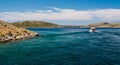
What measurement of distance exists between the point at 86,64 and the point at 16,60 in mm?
15498

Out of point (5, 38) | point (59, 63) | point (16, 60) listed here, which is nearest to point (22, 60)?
point (16, 60)

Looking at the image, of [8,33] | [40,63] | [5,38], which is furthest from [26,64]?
[8,33]

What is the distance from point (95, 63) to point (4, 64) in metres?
18.6

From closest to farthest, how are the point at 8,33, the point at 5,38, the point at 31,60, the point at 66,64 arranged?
the point at 66,64 < the point at 31,60 < the point at 5,38 < the point at 8,33

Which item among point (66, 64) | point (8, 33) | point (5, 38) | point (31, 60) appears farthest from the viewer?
point (8, 33)

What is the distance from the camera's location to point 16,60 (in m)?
45.1

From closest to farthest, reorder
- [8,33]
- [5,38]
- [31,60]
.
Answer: [31,60] → [5,38] → [8,33]

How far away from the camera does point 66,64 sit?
40.9 m

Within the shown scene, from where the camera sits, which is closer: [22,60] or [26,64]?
[26,64]

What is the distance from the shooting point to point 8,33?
320 ft

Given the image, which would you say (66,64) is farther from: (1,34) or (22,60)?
(1,34)

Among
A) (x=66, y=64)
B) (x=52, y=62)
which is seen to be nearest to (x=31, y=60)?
(x=52, y=62)

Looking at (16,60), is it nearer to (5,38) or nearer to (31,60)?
(31,60)

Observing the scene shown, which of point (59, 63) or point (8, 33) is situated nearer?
point (59, 63)
